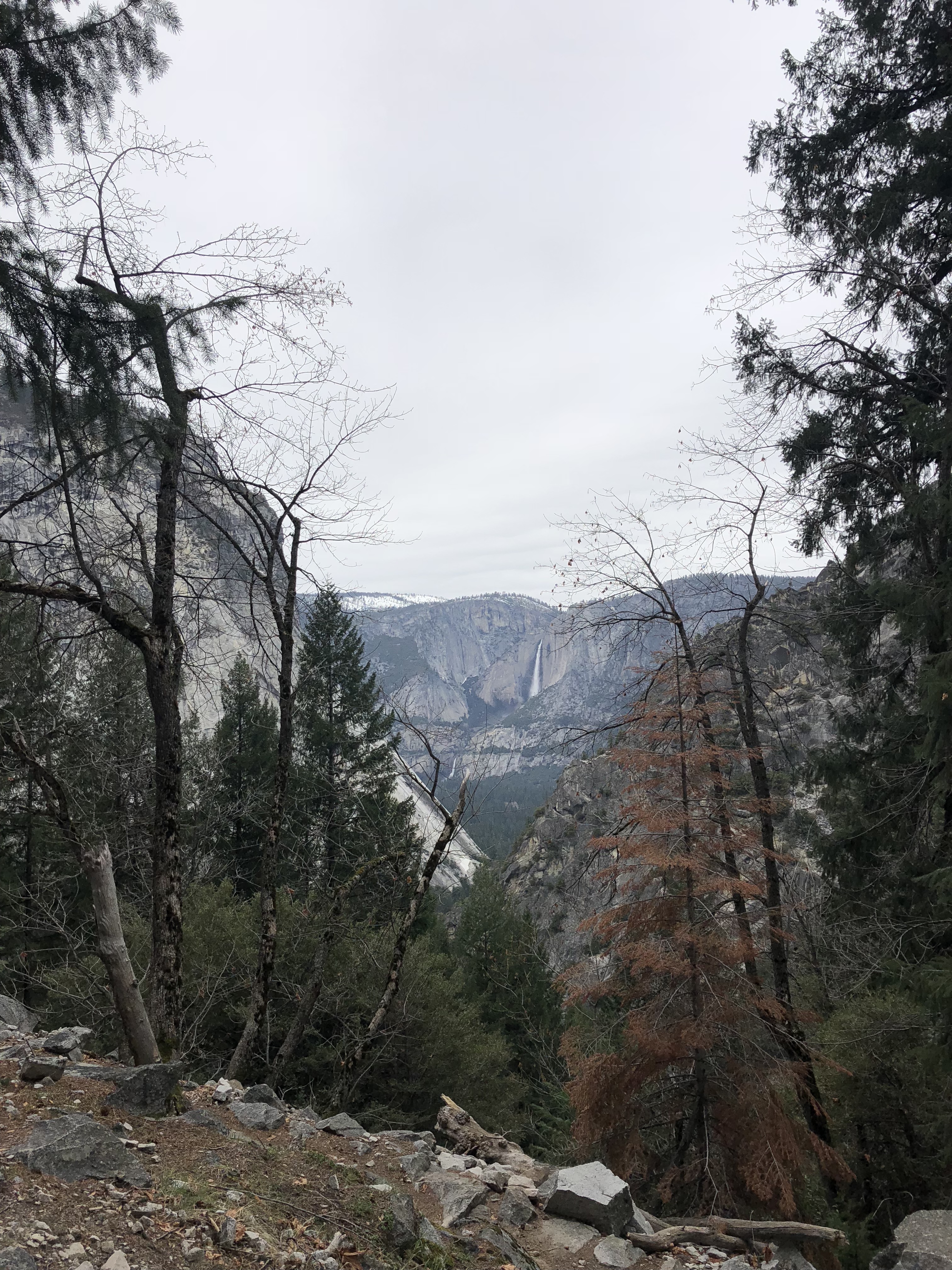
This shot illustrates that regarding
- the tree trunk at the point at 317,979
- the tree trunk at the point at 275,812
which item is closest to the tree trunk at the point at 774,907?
the tree trunk at the point at 317,979

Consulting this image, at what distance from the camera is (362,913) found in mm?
15500

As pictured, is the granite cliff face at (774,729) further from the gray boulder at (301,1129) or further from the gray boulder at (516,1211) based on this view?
the gray boulder at (301,1129)

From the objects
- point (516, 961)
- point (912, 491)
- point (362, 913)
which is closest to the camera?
point (912, 491)

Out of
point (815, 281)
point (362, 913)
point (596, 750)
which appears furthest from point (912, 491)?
point (362, 913)

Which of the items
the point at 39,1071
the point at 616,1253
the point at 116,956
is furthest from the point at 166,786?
the point at 616,1253

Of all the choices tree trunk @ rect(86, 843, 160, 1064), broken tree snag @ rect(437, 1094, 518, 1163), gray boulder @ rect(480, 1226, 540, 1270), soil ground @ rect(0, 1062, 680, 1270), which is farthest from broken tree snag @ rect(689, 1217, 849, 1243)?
tree trunk @ rect(86, 843, 160, 1064)

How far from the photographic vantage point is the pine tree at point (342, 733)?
16.4 m

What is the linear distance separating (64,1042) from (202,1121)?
5.89ft

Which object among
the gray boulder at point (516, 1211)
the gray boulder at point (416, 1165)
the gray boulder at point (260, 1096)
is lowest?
the gray boulder at point (516, 1211)

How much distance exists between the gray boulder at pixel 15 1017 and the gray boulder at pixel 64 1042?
97 cm

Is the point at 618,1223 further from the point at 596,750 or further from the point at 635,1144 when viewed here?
the point at 596,750

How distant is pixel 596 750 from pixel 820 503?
3879 mm

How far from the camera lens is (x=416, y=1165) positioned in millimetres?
5145

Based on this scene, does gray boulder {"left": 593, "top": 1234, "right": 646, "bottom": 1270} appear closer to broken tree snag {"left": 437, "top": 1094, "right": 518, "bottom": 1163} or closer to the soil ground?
the soil ground
